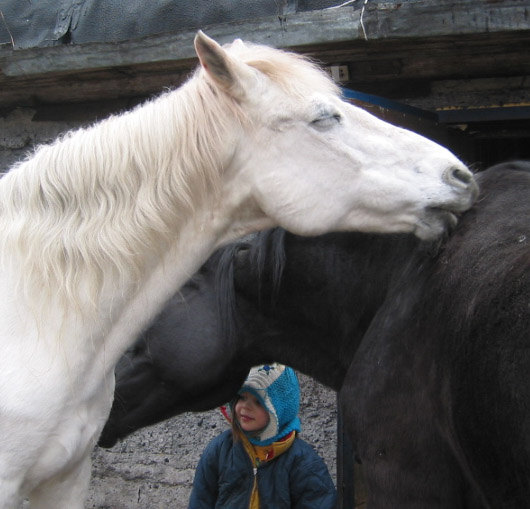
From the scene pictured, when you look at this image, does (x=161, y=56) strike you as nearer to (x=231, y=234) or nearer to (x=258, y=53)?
(x=258, y=53)

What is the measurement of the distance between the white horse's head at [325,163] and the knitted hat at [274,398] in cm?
94

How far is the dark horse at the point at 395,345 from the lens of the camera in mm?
1523

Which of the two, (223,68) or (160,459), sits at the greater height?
(223,68)

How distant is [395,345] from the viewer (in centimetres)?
184

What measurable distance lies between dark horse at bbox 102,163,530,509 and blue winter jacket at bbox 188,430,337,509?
14.5 inches

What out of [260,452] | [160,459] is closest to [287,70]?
[260,452]

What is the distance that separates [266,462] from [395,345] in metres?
1.04

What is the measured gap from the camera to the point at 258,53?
6.48 feet

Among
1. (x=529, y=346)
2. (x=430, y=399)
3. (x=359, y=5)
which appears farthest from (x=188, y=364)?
(x=359, y=5)

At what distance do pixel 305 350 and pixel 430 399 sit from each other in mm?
679

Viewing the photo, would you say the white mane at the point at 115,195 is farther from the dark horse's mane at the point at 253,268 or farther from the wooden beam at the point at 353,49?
the wooden beam at the point at 353,49

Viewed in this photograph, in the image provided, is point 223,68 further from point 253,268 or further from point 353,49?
point 353,49

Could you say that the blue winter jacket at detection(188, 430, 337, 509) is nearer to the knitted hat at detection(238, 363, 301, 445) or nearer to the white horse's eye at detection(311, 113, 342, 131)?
the knitted hat at detection(238, 363, 301, 445)

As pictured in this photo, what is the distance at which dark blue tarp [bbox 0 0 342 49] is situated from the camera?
3.25 metres
